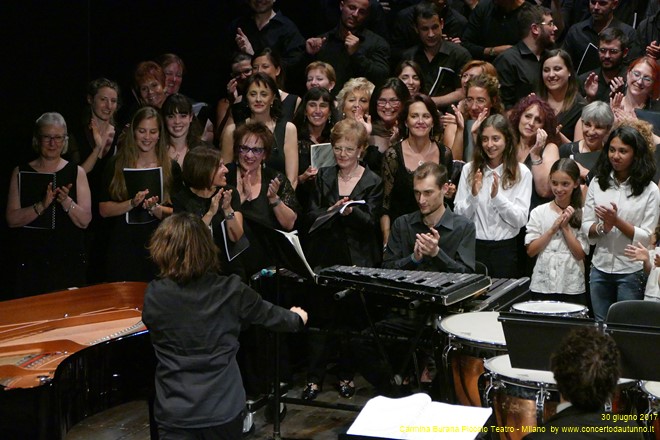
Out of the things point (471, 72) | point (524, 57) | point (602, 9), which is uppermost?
point (602, 9)

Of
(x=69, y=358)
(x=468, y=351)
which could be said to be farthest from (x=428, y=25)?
(x=69, y=358)

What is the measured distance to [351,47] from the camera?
7668 mm

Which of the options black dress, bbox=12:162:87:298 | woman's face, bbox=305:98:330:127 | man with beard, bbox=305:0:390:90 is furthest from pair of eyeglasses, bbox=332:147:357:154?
black dress, bbox=12:162:87:298

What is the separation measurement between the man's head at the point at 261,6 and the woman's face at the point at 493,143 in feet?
8.89

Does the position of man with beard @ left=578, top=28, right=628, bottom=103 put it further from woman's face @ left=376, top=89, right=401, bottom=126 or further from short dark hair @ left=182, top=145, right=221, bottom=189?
short dark hair @ left=182, top=145, right=221, bottom=189

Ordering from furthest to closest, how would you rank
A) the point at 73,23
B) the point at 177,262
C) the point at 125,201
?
the point at 73,23 → the point at 125,201 → the point at 177,262

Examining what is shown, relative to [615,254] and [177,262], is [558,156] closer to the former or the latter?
[615,254]

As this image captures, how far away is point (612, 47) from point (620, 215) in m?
1.67

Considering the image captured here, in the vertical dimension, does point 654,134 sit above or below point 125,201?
above

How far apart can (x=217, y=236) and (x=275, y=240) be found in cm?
91

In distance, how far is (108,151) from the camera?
22.7ft

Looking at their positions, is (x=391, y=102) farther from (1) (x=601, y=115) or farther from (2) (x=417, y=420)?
(2) (x=417, y=420)

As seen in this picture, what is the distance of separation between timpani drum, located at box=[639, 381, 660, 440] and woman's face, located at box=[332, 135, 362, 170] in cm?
272

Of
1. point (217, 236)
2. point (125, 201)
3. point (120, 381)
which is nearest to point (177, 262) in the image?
point (120, 381)
